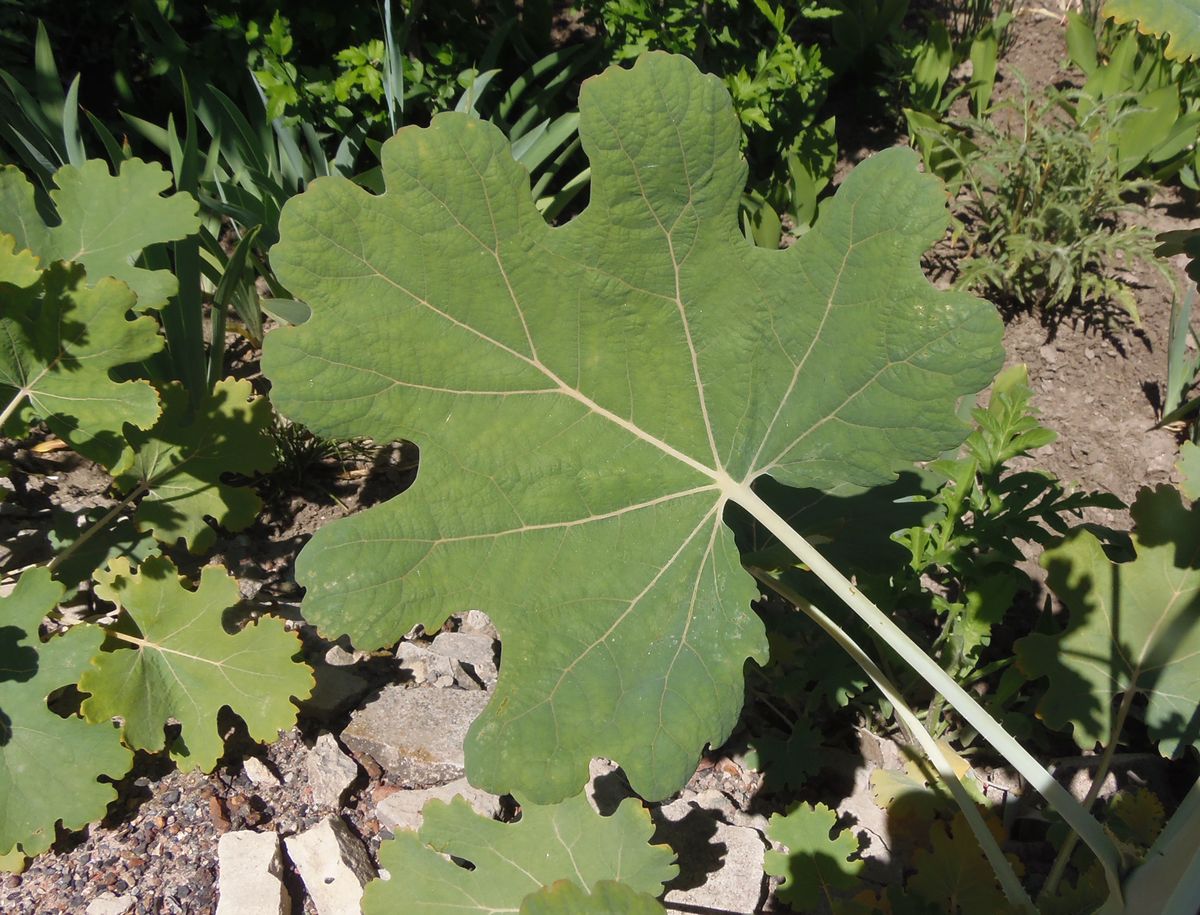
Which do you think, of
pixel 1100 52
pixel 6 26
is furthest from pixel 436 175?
pixel 1100 52

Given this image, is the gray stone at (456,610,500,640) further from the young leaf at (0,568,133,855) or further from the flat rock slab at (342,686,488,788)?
the young leaf at (0,568,133,855)

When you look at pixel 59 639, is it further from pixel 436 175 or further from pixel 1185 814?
pixel 1185 814

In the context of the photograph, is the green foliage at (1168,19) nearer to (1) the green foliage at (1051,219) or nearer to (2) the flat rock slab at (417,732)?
(2) the flat rock slab at (417,732)

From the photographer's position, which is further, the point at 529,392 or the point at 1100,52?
the point at 1100,52

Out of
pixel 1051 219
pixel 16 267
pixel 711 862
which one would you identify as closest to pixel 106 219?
pixel 16 267

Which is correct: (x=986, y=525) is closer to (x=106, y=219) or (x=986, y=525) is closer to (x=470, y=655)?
(x=470, y=655)

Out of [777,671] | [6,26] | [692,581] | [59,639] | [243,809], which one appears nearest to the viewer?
[692,581]

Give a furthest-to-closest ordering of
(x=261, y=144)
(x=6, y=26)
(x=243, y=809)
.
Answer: (x=6, y=26) → (x=261, y=144) → (x=243, y=809)
